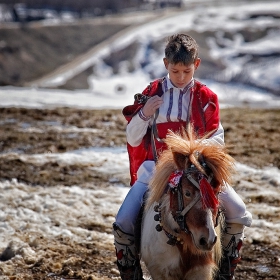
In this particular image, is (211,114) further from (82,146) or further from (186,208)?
(82,146)

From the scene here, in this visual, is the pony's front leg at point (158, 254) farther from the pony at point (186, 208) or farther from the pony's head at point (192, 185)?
the pony's head at point (192, 185)

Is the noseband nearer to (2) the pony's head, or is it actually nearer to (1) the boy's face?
(2) the pony's head

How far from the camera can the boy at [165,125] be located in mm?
4281

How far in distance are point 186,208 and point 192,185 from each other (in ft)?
0.49

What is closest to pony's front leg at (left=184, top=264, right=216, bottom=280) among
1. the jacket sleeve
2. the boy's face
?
the jacket sleeve

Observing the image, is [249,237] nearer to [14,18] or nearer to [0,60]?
[0,60]

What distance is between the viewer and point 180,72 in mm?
4199

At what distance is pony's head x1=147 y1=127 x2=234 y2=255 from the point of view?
363cm

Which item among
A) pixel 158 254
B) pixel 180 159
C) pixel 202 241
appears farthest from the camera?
pixel 158 254

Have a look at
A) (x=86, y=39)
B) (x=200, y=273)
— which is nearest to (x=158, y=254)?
(x=200, y=273)

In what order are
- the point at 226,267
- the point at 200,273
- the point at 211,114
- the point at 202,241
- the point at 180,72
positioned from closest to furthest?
the point at 202,241 → the point at 200,273 → the point at 180,72 → the point at 211,114 → the point at 226,267

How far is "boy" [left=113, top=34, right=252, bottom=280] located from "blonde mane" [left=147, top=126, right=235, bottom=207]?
352 mm

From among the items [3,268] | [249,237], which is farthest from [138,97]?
[249,237]

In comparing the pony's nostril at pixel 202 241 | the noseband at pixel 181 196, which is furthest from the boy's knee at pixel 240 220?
the pony's nostril at pixel 202 241
